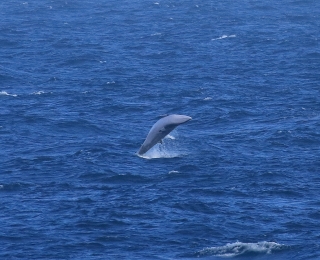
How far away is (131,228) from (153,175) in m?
13.8

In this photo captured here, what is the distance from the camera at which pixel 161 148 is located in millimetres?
104812

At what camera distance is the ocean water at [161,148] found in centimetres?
8319

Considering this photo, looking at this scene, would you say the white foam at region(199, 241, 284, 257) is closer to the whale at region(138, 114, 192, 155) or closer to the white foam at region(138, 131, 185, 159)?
the whale at region(138, 114, 192, 155)

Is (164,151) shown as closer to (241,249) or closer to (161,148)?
(161,148)

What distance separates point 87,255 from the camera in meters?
79.1

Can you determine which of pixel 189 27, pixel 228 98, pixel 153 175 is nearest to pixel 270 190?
pixel 153 175

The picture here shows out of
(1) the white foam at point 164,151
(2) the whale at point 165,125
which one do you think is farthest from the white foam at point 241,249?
(1) the white foam at point 164,151

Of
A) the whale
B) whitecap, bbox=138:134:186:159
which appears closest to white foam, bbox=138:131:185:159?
whitecap, bbox=138:134:186:159

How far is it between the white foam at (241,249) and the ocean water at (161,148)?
20 centimetres

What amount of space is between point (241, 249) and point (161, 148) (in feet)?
88.0

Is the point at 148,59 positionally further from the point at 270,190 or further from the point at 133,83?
the point at 270,190

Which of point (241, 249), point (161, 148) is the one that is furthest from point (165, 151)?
point (241, 249)

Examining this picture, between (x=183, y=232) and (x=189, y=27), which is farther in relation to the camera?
(x=189, y=27)

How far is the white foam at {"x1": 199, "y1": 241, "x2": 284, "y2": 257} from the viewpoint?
79125mm
